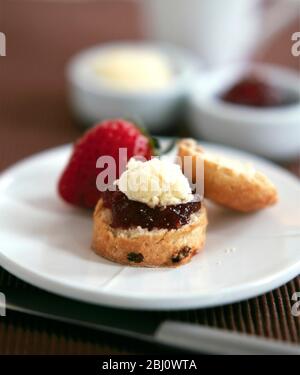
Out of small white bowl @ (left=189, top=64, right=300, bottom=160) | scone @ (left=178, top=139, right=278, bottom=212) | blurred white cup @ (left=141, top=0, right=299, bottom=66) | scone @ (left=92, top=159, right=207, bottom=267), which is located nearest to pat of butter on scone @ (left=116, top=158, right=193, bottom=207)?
scone @ (left=92, top=159, right=207, bottom=267)

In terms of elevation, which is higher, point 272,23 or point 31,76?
point 272,23

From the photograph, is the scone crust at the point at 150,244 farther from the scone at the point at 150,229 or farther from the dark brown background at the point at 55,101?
the dark brown background at the point at 55,101

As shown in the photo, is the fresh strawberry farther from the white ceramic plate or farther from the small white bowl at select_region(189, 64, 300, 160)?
the small white bowl at select_region(189, 64, 300, 160)

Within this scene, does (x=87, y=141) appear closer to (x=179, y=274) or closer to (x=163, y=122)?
(x=179, y=274)

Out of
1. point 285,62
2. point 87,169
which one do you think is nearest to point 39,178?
point 87,169

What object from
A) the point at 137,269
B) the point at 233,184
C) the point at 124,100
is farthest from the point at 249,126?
the point at 137,269
